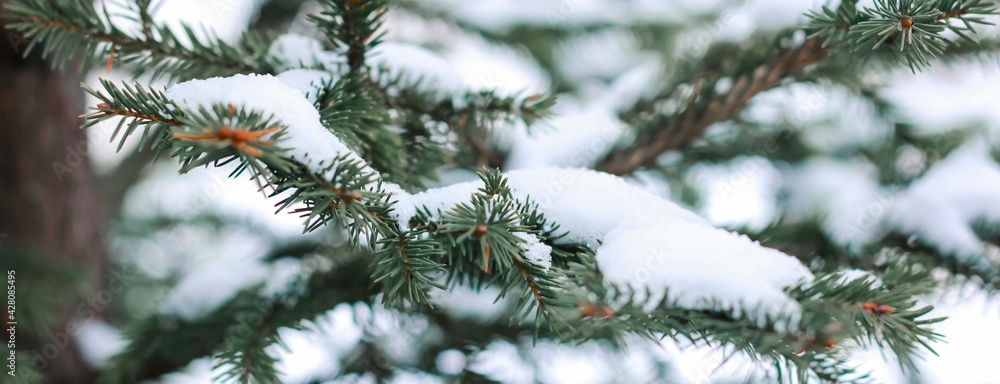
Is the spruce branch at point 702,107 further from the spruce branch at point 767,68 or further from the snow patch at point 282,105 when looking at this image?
the snow patch at point 282,105

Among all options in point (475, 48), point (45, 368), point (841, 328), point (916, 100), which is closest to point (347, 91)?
point (841, 328)

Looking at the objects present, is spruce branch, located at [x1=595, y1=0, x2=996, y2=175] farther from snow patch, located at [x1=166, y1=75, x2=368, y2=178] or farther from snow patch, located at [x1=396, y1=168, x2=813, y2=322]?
snow patch, located at [x1=166, y1=75, x2=368, y2=178]

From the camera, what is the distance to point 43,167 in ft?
4.41

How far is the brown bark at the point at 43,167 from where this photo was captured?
4.26 ft

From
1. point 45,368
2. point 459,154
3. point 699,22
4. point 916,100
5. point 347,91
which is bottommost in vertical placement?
point 45,368

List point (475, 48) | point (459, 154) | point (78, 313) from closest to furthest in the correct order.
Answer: point (459, 154), point (78, 313), point (475, 48)

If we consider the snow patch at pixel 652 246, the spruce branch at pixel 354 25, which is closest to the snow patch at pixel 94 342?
the spruce branch at pixel 354 25

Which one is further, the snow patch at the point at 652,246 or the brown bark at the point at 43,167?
the brown bark at the point at 43,167

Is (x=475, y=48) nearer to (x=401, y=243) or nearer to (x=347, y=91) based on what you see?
(x=347, y=91)

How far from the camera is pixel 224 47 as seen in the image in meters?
0.75

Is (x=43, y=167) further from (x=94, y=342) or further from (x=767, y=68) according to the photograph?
(x=767, y=68)

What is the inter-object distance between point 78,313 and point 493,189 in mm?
1311

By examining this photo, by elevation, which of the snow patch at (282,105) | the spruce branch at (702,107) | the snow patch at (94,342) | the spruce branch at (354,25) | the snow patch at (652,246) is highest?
the spruce branch at (354,25)

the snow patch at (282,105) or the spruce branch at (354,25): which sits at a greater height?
the spruce branch at (354,25)
